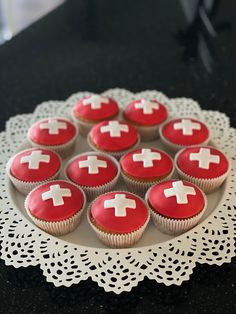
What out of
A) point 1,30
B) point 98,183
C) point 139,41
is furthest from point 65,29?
point 1,30

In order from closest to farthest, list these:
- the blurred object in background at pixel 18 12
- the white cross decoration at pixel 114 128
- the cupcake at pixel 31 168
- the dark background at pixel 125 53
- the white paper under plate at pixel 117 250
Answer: the white paper under plate at pixel 117 250 < the cupcake at pixel 31 168 < the white cross decoration at pixel 114 128 < the dark background at pixel 125 53 < the blurred object in background at pixel 18 12

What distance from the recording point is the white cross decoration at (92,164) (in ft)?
3.23

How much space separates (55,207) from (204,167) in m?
0.29

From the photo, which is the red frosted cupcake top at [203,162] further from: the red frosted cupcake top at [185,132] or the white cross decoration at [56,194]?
the white cross decoration at [56,194]

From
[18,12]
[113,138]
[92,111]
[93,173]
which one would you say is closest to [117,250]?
[93,173]

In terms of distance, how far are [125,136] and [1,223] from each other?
313 millimetres

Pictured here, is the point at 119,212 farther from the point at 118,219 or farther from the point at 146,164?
the point at 146,164

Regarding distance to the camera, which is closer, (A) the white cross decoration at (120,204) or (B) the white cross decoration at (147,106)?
(A) the white cross decoration at (120,204)

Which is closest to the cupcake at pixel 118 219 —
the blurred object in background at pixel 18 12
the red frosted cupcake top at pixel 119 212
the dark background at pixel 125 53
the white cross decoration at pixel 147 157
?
the red frosted cupcake top at pixel 119 212

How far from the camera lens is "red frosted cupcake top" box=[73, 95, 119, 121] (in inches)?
44.9

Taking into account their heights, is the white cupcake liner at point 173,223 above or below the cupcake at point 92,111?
below

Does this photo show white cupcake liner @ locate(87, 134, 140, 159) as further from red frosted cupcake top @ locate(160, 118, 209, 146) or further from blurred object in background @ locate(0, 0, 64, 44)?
blurred object in background @ locate(0, 0, 64, 44)

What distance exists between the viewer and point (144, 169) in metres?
0.99

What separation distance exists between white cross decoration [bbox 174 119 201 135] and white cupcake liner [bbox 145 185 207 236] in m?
0.22
